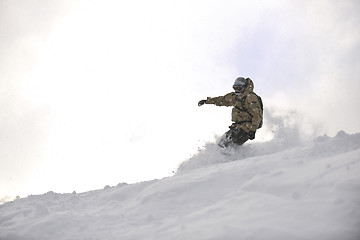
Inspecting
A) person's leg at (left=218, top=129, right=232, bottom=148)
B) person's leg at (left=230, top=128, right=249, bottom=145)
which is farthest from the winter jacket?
person's leg at (left=218, top=129, right=232, bottom=148)

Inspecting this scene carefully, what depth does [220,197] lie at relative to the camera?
5.12m

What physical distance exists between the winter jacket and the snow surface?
316 cm

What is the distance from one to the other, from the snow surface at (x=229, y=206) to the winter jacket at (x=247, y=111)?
10.4 ft

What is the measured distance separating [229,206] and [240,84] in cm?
617

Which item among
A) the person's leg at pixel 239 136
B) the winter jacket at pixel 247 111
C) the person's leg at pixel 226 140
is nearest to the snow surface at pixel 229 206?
the winter jacket at pixel 247 111

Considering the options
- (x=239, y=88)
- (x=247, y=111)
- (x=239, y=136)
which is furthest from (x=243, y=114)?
(x=239, y=88)

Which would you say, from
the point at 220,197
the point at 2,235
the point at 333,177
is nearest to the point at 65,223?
the point at 2,235

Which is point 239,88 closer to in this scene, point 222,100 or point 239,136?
point 222,100

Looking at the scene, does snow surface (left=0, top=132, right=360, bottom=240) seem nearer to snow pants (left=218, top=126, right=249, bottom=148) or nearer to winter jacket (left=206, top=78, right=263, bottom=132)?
winter jacket (left=206, top=78, right=263, bottom=132)

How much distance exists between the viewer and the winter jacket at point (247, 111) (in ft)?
32.3

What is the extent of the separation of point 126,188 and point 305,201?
12.7ft

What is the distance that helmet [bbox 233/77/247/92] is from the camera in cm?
1020

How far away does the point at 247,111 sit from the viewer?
10.0 metres

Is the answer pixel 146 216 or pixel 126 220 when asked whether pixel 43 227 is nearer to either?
pixel 126 220
